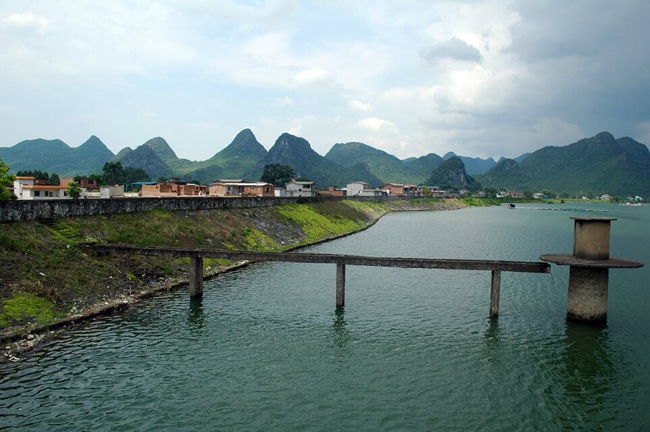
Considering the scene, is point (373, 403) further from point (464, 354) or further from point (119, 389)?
point (119, 389)

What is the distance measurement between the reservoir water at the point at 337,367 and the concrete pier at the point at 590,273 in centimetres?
139

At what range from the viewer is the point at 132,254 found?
38281 millimetres

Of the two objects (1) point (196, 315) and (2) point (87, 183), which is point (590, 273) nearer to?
(1) point (196, 315)

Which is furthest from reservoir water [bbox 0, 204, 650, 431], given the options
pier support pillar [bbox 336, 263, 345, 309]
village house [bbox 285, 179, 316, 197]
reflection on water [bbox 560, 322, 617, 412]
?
village house [bbox 285, 179, 316, 197]

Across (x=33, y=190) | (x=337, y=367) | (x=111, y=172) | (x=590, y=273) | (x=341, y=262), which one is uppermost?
(x=111, y=172)

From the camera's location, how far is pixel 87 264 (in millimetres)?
34250

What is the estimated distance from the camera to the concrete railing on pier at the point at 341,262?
30516 millimetres

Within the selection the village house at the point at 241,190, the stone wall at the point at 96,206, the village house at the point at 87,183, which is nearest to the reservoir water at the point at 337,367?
the stone wall at the point at 96,206

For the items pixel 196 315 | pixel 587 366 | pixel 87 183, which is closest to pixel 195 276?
pixel 196 315

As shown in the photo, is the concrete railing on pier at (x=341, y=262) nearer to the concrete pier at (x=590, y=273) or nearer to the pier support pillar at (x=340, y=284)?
the pier support pillar at (x=340, y=284)

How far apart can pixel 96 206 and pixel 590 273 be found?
146ft

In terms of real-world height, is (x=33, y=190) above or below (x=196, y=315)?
above

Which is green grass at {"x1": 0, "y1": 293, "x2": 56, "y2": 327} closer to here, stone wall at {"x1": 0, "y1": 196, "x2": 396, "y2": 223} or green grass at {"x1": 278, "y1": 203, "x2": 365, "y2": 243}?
stone wall at {"x1": 0, "y1": 196, "x2": 396, "y2": 223}

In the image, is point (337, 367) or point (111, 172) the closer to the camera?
point (337, 367)
